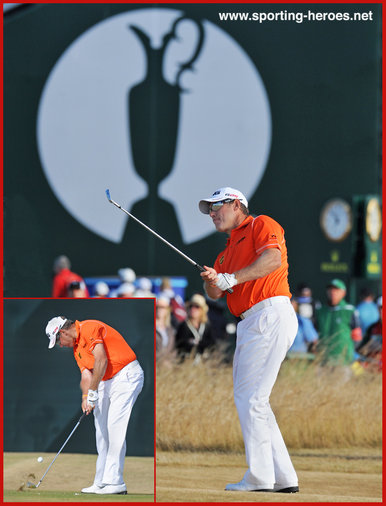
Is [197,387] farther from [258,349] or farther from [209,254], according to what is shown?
[209,254]

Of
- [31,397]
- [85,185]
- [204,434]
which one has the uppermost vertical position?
[85,185]

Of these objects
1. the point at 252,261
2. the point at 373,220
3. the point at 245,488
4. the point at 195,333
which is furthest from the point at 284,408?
the point at 373,220

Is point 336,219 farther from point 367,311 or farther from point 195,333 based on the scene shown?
point 195,333

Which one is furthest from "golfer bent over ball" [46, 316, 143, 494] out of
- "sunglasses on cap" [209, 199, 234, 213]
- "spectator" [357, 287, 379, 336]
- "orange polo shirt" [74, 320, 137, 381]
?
"spectator" [357, 287, 379, 336]

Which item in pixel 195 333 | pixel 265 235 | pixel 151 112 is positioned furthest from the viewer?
pixel 151 112

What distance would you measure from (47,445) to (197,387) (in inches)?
155

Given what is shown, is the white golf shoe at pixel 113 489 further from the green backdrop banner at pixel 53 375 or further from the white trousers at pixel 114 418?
the green backdrop banner at pixel 53 375

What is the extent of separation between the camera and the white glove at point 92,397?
21.1ft

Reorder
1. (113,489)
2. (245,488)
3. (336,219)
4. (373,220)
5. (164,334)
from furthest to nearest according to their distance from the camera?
(336,219) < (373,220) < (164,334) < (245,488) < (113,489)

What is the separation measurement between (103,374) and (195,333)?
5.32m

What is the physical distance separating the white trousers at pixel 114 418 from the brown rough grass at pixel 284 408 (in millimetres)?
3373

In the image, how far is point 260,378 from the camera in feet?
22.2

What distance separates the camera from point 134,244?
61.1 feet

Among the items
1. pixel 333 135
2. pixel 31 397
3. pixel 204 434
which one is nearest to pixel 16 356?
pixel 31 397
